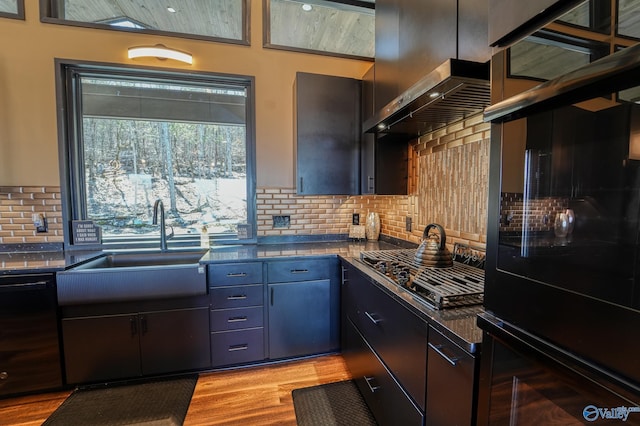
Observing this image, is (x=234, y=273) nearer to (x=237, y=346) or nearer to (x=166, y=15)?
(x=237, y=346)

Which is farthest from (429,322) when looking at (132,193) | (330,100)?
(132,193)

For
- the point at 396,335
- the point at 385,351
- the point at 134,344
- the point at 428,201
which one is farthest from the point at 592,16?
the point at 134,344

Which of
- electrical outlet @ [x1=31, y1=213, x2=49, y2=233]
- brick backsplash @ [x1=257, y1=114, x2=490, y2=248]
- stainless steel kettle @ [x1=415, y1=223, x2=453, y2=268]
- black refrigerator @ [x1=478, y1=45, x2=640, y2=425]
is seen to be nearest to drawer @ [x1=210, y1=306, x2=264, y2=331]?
brick backsplash @ [x1=257, y1=114, x2=490, y2=248]

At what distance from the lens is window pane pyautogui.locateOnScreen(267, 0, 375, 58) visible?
267cm

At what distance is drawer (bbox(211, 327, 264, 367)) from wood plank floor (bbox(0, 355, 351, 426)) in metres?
0.10

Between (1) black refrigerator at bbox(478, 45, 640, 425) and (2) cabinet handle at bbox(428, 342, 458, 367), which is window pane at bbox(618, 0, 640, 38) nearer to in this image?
(1) black refrigerator at bbox(478, 45, 640, 425)

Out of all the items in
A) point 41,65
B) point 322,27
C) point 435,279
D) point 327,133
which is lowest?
point 435,279

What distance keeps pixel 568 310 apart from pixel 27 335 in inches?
110

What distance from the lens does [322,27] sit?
2768 mm

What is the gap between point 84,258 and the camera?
2129mm

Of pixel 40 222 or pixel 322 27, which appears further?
pixel 322 27

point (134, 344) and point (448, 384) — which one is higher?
point (448, 384)

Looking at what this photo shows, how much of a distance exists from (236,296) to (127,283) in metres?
0.73

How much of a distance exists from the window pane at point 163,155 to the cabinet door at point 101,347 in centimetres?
86
